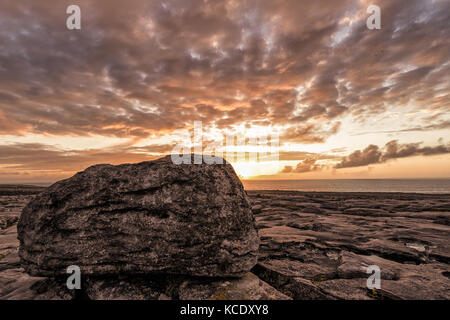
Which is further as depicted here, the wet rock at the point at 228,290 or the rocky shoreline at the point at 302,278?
the rocky shoreline at the point at 302,278

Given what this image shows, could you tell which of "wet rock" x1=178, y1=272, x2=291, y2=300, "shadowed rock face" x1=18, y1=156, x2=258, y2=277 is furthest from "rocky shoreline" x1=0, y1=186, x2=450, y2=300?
"shadowed rock face" x1=18, y1=156, x2=258, y2=277

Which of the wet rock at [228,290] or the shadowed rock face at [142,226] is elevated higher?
the shadowed rock face at [142,226]

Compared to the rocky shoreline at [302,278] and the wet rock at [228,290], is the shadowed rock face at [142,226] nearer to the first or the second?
the wet rock at [228,290]

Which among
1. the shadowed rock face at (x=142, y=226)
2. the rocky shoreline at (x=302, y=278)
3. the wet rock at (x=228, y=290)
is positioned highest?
the shadowed rock face at (x=142, y=226)

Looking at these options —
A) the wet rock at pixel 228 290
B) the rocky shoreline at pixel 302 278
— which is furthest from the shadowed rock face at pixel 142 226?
the rocky shoreline at pixel 302 278

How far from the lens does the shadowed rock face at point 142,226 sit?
212 inches

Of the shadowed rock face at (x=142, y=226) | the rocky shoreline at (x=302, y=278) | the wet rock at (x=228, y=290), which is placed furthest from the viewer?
the shadowed rock face at (x=142, y=226)

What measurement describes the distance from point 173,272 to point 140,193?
213cm

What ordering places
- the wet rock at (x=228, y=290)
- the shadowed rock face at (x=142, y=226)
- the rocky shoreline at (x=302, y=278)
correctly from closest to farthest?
1. the wet rock at (x=228, y=290)
2. the rocky shoreline at (x=302, y=278)
3. the shadowed rock face at (x=142, y=226)

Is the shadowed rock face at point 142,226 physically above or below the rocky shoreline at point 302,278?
above

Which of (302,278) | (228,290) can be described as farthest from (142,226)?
(302,278)

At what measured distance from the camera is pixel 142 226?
547 centimetres

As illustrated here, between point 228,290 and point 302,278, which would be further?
point 302,278

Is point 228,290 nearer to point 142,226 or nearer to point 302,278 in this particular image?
point 302,278
